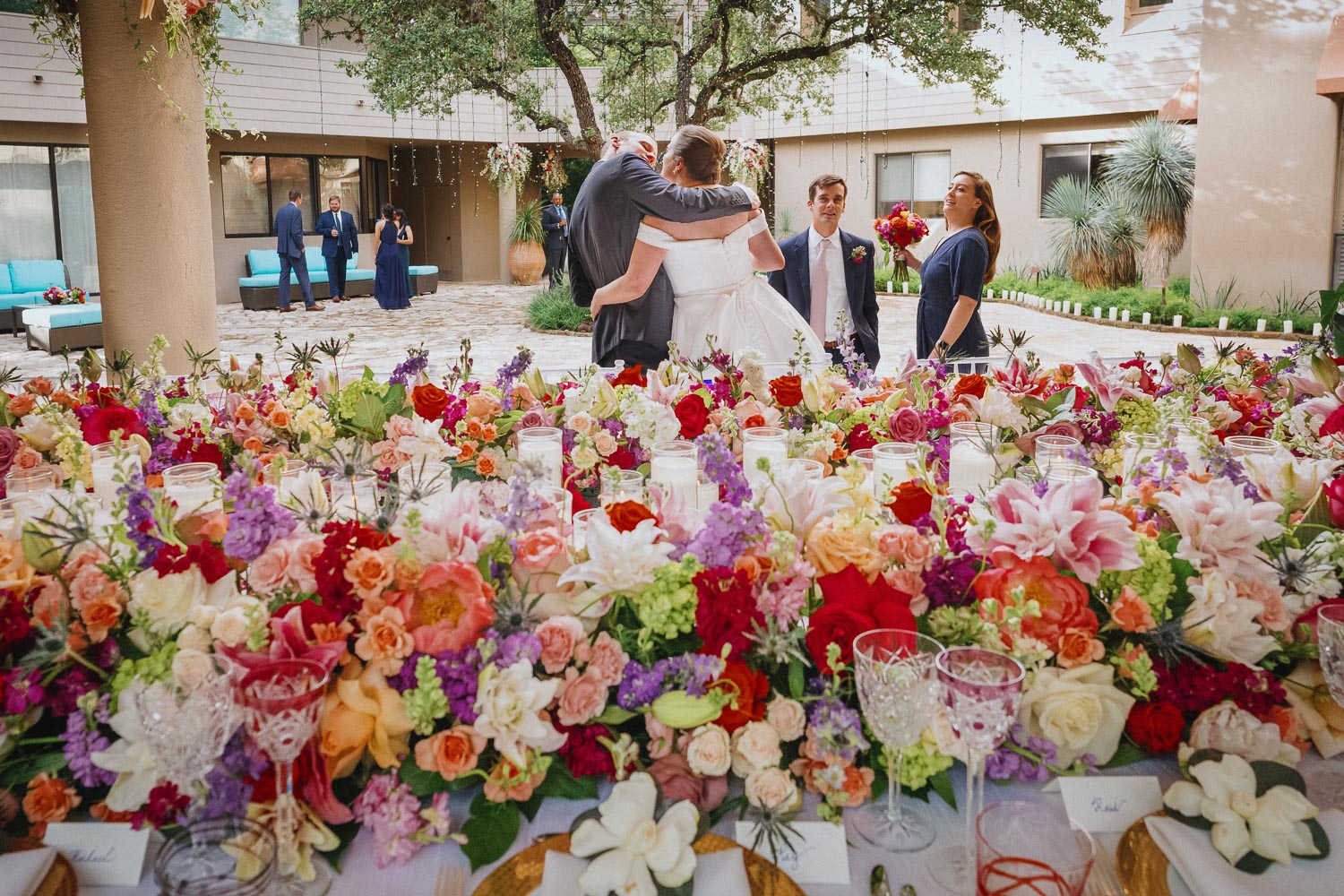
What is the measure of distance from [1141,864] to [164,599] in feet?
3.89

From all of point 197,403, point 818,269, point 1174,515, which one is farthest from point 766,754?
point 818,269

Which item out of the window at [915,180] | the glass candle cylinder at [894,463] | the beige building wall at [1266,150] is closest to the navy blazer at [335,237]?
the window at [915,180]

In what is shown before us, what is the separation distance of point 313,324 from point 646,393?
1221 cm

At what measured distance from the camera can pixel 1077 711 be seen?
129 cm

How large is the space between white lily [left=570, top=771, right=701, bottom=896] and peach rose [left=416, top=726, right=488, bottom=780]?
0.15m

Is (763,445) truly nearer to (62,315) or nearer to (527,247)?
(62,315)

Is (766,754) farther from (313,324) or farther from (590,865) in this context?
(313,324)

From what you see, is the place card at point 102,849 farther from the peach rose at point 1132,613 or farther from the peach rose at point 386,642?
the peach rose at point 1132,613

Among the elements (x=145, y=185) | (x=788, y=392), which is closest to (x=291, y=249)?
(x=145, y=185)

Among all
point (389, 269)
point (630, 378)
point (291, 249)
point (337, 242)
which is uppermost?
point (337, 242)

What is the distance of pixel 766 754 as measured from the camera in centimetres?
126

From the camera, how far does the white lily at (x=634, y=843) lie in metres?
1.16

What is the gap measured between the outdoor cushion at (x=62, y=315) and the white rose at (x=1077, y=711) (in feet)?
37.8

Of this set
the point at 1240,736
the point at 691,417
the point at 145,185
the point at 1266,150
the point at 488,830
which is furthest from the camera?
the point at 1266,150
